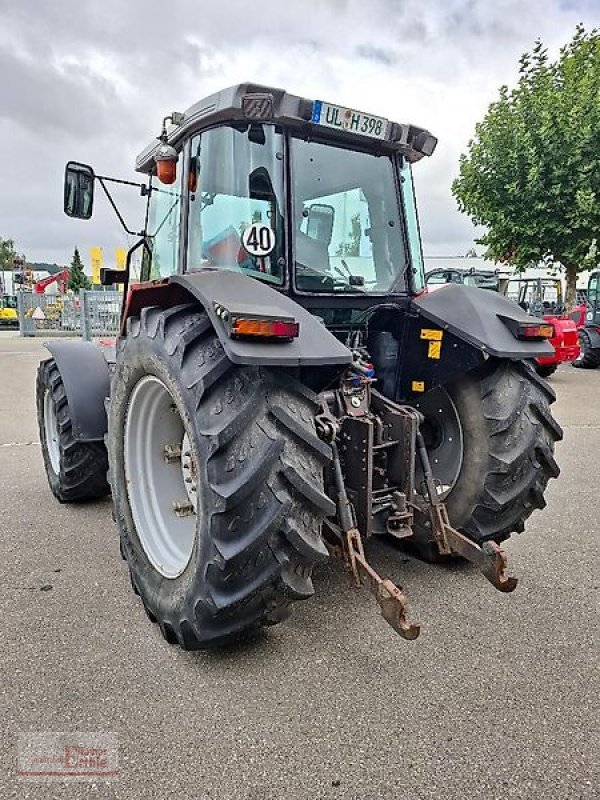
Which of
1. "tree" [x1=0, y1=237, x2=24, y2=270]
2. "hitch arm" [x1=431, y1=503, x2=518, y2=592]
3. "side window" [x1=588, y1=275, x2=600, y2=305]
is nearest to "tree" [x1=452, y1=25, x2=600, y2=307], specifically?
"side window" [x1=588, y1=275, x2=600, y2=305]

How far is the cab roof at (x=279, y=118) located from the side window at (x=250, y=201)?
0.09m

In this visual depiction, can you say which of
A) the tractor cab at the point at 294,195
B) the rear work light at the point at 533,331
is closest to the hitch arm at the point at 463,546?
the rear work light at the point at 533,331

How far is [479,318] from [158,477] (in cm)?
171

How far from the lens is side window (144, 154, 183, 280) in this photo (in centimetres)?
305

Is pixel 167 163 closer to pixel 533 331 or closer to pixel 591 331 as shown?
pixel 533 331

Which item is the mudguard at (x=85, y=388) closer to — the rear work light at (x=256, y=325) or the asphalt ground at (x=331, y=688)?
the asphalt ground at (x=331, y=688)

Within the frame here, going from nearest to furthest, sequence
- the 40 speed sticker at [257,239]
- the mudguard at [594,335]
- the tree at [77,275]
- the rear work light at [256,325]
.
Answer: the rear work light at [256,325] < the 40 speed sticker at [257,239] < the mudguard at [594,335] < the tree at [77,275]

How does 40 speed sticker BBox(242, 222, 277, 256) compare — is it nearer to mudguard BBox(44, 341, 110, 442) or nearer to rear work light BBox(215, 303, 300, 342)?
rear work light BBox(215, 303, 300, 342)

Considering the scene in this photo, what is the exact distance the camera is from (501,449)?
9.29 feet

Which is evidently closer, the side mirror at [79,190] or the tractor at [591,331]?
the side mirror at [79,190]

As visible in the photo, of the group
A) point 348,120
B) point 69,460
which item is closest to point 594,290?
point 348,120

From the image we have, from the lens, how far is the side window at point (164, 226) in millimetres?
3047

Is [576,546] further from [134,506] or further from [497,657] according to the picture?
[134,506]

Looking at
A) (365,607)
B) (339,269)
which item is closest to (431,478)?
(365,607)
